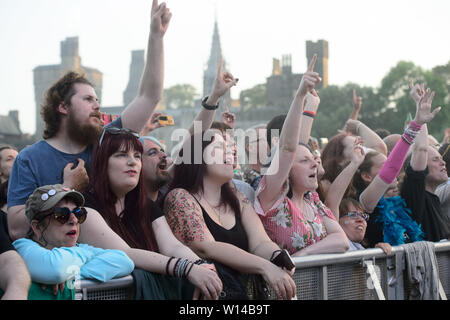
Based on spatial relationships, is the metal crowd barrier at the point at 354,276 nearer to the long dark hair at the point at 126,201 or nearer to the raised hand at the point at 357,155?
the raised hand at the point at 357,155

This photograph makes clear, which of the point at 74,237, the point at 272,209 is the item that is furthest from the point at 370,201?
the point at 74,237

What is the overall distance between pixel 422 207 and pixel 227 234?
1899 mm

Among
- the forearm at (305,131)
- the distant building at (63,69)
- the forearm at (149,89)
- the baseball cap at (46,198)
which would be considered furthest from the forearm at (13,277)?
the distant building at (63,69)

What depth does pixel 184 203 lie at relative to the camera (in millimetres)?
3178

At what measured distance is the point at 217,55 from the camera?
7725 centimetres

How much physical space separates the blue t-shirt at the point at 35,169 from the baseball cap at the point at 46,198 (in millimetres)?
483

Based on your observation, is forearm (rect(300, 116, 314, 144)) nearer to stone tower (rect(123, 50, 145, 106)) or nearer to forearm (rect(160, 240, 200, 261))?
forearm (rect(160, 240, 200, 261))

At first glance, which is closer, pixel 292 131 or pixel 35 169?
pixel 35 169

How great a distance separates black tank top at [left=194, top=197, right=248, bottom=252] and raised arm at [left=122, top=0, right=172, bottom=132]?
671 millimetres

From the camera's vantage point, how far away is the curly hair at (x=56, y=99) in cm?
347

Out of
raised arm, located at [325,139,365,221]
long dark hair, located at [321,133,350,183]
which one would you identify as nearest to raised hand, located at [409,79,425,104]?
long dark hair, located at [321,133,350,183]

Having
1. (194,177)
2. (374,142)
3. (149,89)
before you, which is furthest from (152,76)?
(374,142)

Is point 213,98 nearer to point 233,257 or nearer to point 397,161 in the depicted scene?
point 233,257
